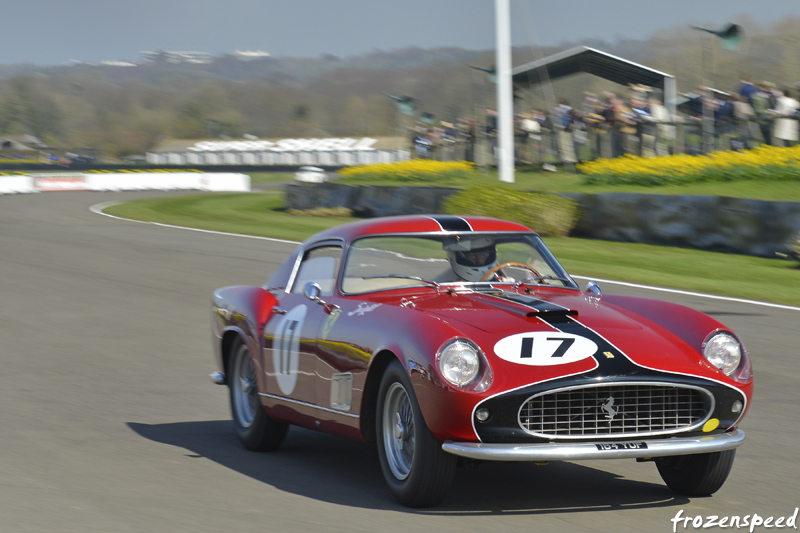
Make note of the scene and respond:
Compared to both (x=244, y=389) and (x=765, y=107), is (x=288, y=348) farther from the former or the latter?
(x=765, y=107)

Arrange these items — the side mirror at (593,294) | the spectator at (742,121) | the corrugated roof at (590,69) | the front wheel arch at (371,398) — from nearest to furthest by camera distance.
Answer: the front wheel arch at (371,398), the side mirror at (593,294), the spectator at (742,121), the corrugated roof at (590,69)

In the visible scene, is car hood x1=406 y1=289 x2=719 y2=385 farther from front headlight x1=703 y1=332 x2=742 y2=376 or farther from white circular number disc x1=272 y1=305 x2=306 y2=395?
white circular number disc x1=272 y1=305 x2=306 y2=395

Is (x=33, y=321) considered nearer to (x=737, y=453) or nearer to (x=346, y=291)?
(x=346, y=291)

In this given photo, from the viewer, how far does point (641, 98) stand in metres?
25.7

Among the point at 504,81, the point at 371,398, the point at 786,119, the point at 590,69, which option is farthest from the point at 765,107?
the point at 371,398

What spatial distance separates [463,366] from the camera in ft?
14.1

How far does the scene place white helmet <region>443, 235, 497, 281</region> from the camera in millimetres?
5754

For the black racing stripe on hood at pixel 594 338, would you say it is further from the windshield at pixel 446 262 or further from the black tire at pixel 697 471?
the windshield at pixel 446 262

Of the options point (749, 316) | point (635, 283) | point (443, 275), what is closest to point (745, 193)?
point (635, 283)

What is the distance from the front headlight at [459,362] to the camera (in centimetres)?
427

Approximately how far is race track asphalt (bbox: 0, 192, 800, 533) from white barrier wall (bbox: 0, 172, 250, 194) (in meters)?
34.5

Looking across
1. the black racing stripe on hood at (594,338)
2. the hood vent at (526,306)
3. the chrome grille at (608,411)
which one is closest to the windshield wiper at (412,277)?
the hood vent at (526,306)

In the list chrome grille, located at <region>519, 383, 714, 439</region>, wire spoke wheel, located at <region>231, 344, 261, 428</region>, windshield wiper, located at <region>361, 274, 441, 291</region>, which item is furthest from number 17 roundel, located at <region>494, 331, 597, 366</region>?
wire spoke wheel, located at <region>231, 344, 261, 428</region>

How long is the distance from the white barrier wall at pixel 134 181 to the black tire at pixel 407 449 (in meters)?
40.9
